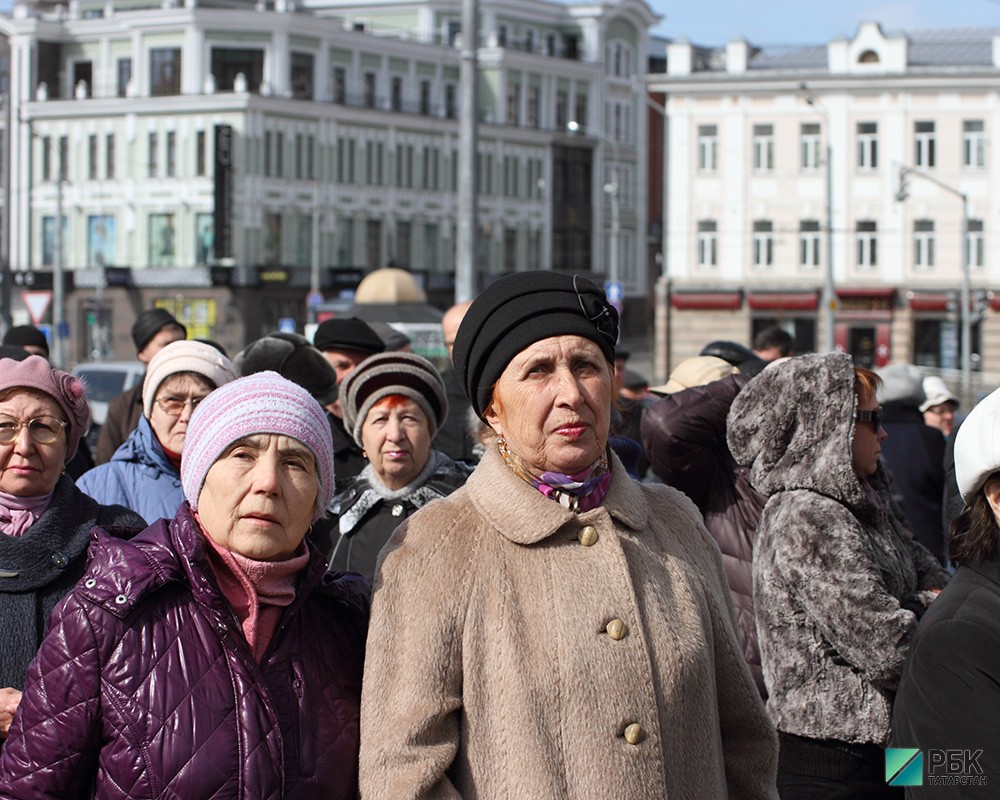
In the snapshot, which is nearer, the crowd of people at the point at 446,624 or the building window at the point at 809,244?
the crowd of people at the point at 446,624

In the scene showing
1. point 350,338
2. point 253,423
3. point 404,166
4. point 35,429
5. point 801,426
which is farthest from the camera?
point 404,166

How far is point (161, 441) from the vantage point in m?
5.33

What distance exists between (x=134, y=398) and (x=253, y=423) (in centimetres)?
462

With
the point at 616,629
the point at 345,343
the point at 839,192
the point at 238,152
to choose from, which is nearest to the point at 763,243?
the point at 839,192

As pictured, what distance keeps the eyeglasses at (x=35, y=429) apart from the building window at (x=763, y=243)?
50946mm

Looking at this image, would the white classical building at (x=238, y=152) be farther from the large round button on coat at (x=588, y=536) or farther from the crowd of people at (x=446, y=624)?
the large round button on coat at (x=588, y=536)

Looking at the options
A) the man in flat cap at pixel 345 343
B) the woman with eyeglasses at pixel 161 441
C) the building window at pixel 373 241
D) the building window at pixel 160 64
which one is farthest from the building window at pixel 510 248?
the woman with eyeglasses at pixel 161 441

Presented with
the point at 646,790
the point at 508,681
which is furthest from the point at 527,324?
the point at 646,790

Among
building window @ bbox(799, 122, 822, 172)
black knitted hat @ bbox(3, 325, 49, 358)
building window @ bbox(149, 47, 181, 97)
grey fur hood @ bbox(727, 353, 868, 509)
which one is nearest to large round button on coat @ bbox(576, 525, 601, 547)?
grey fur hood @ bbox(727, 353, 868, 509)

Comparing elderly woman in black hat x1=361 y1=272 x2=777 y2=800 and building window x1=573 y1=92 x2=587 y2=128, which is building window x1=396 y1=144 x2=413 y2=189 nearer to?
building window x1=573 y1=92 x2=587 y2=128

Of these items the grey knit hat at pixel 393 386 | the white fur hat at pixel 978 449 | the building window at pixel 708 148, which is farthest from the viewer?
the building window at pixel 708 148

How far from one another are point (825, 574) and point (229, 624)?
1870 mm

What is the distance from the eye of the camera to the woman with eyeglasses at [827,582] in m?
4.44

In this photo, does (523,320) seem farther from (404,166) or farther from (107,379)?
(404,166)
